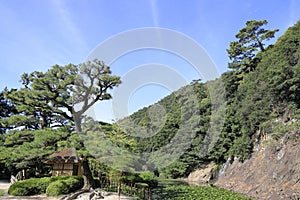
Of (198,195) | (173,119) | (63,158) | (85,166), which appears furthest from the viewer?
(173,119)

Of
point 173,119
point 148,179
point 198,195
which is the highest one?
point 173,119

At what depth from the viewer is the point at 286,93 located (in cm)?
1712

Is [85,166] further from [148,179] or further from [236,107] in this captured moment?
[236,107]

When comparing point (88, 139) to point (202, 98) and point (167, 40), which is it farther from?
point (202, 98)

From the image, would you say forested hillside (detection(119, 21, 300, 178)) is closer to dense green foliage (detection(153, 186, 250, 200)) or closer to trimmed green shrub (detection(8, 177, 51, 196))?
dense green foliage (detection(153, 186, 250, 200))

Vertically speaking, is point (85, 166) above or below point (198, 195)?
above

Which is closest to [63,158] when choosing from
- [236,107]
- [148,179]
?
[148,179]

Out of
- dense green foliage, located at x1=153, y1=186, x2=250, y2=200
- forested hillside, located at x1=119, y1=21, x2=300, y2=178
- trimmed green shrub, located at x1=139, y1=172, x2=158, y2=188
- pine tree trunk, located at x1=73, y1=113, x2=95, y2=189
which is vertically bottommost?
dense green foliage, located at x1=153, y1=186, x2=250, y2=200

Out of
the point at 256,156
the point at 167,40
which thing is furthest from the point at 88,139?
the point at 256,156

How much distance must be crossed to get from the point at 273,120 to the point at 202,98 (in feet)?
56.6

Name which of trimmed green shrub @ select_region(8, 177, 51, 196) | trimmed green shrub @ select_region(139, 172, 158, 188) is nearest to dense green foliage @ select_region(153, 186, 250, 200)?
trimmed green shrub @ select_region(139, 172, 158, 188)

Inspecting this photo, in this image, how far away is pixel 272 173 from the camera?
551 inches

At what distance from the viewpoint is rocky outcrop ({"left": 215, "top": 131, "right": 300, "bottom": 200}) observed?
11602mm

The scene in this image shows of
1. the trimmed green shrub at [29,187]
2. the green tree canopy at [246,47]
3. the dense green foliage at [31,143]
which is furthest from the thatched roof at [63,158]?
the green tree canopy at [246,47]
